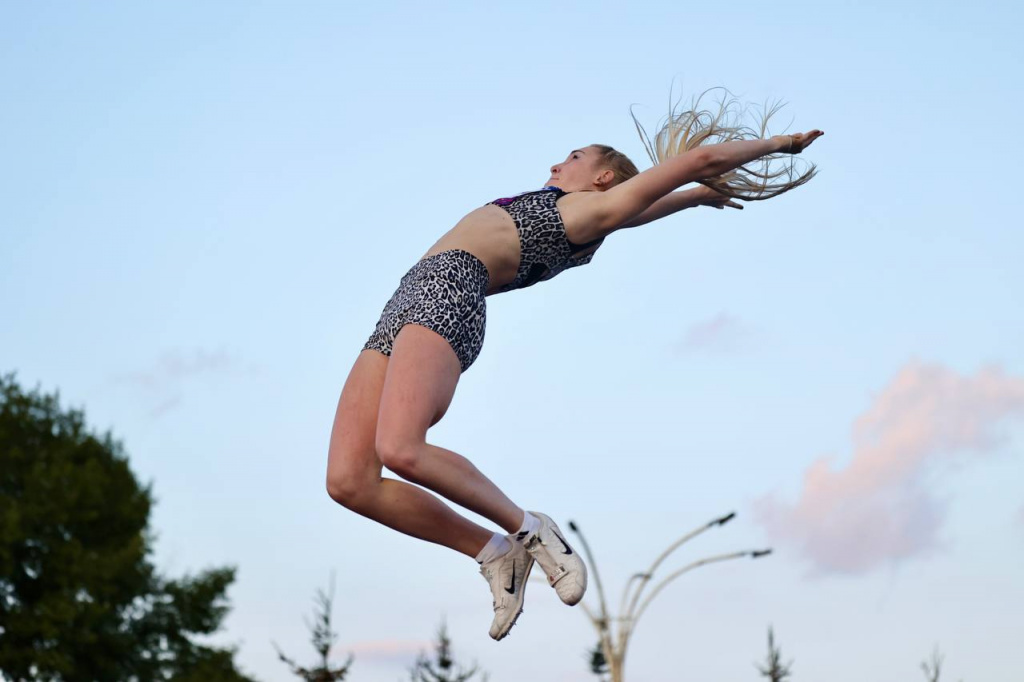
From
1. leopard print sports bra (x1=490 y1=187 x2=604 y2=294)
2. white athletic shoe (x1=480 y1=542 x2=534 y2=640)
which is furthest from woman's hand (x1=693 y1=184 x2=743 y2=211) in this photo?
white athletic shoe (x1=480 y1=542 x2=534 y2=640)

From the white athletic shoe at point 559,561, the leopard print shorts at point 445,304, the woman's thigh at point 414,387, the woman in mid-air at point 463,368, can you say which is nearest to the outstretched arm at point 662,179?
the woman in mid-air at point 463,368

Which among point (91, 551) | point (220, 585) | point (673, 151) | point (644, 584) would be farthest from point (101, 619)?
point (673, 151)

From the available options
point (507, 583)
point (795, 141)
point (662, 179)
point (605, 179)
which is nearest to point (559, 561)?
point (507, 583)

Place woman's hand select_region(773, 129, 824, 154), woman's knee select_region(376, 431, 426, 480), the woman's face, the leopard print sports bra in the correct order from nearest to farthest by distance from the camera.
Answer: woman's knee select_region(376, 431, 426, 480) → the leopard print sports bra → woman's hand select_region(773, 129, 824, 154) → the woman's face

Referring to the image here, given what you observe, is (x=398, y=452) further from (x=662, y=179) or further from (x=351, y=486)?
(x=662, y=179)

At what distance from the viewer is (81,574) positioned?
A: 33938mm

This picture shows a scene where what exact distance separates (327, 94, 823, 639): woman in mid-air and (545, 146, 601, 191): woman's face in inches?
9.9

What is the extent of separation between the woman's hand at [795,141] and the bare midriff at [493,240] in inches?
43.5

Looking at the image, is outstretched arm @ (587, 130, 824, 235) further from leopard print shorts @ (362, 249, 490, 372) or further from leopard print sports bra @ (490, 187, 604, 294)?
leopard print shorts @ (362, 249, 490, 372)

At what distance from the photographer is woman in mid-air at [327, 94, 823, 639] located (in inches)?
218

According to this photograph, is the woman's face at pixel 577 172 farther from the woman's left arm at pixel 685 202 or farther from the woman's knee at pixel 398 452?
the woman's knee at pixel 398 452

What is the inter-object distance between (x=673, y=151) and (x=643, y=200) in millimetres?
920

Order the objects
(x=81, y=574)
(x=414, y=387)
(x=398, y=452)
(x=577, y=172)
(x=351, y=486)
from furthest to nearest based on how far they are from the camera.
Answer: (x=81, y=574) < (x=577, y=172) < (x=351, y=486) < (x=414, y=387) < (x=398, y=452)

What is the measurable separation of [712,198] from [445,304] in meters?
1.93
